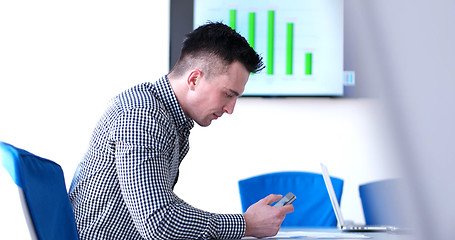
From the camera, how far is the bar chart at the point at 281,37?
314 cm

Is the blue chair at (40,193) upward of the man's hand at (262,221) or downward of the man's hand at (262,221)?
upward

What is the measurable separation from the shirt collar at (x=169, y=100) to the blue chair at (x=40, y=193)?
0.51m

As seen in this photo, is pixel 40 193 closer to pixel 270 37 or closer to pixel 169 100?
pixel 169 100

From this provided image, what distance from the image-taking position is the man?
4.11ft

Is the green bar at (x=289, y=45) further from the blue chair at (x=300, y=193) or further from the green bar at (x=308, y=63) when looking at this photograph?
the blue chair at (x=300, y=193)

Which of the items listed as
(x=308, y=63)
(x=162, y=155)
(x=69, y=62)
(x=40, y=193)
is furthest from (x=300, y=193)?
(x=40, y=193)

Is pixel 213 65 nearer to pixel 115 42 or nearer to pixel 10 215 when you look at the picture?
pixel 115 42

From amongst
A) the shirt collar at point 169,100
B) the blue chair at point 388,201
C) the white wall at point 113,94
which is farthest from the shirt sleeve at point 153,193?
the white wall at point 113,94

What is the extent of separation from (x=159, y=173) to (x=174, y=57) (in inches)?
76.3

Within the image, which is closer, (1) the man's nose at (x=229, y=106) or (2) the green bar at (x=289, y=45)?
(1) the man's nose at (x=229, y=106)

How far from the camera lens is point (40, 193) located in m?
0.96

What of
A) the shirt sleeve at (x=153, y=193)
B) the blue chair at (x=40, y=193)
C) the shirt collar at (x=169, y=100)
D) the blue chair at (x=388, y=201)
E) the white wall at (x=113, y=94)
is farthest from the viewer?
the white wall at (x=113, y=94)

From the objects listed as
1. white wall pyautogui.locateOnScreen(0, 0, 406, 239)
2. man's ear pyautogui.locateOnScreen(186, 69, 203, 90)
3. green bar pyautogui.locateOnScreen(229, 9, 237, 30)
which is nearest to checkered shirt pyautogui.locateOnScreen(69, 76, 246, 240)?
man's ear pyautogui.locateOnScreen(186, 69, 203, 90)

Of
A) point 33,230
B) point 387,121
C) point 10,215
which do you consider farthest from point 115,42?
point 387,121
